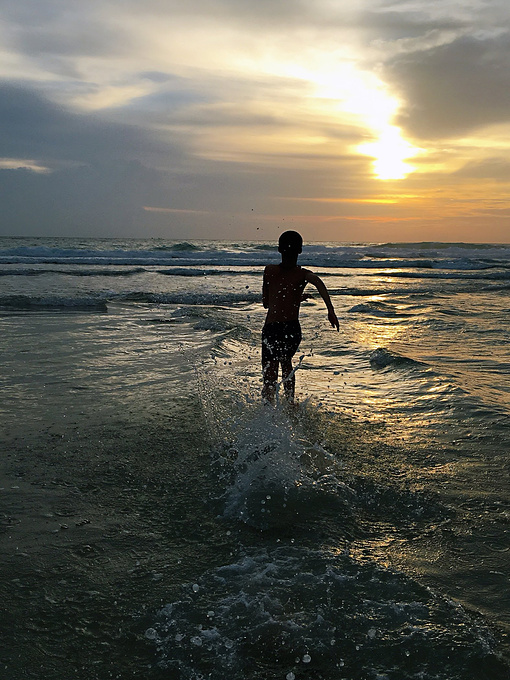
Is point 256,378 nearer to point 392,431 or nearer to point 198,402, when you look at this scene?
point 198,402

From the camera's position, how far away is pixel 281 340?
17.8 feet

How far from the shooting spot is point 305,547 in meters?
2.99

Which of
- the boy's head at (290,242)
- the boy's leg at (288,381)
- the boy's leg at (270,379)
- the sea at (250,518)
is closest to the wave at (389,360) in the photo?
the sea at (250,518)

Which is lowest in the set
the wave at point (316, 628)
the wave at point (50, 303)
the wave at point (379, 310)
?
the wave at point (316, 628)

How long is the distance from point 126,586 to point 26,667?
57 cm

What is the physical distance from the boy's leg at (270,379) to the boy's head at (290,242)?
1.10 m

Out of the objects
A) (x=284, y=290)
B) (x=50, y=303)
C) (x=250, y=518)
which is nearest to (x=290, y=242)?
(x=284, y=290)

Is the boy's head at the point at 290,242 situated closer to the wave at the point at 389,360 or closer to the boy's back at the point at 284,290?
the boy's back at the point at 284,290

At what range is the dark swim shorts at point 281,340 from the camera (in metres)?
5.42

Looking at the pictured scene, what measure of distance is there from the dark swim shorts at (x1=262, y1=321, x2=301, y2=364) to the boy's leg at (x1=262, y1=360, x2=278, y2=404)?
0.15ft

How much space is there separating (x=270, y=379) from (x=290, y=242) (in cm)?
137

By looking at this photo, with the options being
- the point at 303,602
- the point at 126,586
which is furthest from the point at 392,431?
the point at 126,586

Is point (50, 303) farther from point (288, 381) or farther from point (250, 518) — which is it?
point (250, 518)

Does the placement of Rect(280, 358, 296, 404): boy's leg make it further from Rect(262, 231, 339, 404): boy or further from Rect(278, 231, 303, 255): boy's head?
Rect(278, 231, 303, 255): boy's head
